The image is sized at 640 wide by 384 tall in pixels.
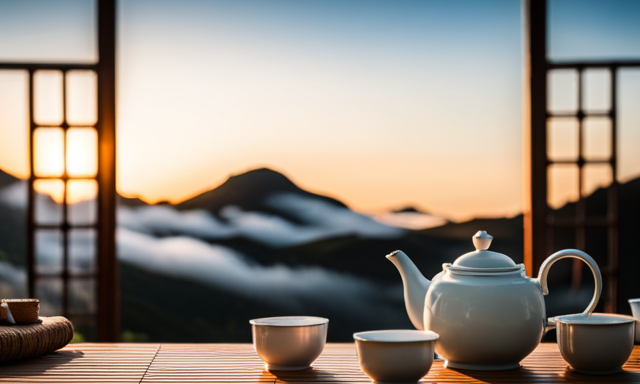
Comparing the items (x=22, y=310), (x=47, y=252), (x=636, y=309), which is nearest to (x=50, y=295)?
(x=47, y=252)

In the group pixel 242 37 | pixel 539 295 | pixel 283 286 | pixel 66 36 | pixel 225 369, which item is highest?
pixel 242 37

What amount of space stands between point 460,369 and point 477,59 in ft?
13.3

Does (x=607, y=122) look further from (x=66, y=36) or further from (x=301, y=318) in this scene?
(x=66, y=36)

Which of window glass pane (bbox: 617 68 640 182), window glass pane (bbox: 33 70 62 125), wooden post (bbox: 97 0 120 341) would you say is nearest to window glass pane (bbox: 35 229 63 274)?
wooden post (bbox: 97 0 120 341)

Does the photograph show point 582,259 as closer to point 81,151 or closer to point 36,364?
point 36,364

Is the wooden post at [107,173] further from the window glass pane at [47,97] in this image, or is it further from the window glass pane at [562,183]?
Result: the window glass pane at [562,183]

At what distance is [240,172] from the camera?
18.1 ft

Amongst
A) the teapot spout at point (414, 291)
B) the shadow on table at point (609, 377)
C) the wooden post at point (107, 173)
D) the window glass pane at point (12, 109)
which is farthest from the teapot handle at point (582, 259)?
the window glass pane at point (12, 109)

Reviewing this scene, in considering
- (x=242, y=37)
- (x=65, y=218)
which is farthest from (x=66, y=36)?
(x=242, y=37)

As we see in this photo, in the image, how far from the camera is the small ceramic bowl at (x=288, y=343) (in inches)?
53.0

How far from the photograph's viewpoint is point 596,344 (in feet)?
4.19

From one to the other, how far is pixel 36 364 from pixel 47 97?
2.04 metres

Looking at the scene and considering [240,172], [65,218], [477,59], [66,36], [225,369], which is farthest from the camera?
[240,172]

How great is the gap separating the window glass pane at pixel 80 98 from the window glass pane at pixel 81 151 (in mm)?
50
